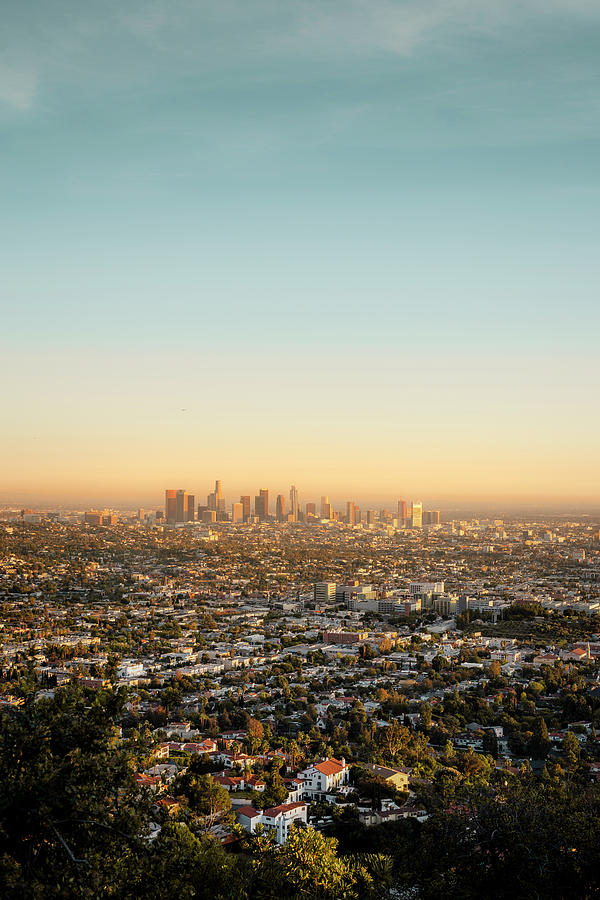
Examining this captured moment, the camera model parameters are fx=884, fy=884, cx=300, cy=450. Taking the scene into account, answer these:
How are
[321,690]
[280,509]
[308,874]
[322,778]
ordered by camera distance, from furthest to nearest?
1. [280,509]
2. [321,690]
3. [322,778]
4. [308,874]

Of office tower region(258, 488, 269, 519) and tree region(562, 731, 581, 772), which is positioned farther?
office tower region(258, 488, 269, 519)

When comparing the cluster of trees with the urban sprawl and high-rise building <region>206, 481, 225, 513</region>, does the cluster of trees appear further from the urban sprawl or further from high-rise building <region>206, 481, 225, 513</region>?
high-rise building <region>206, 481, 225, 513</region>

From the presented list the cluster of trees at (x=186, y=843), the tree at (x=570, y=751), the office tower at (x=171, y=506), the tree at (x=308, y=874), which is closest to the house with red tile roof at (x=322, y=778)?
the cluster of trees at (x=186, y=843)

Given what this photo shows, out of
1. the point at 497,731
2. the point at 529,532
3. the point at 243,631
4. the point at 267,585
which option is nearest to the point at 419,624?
the point at 243,631

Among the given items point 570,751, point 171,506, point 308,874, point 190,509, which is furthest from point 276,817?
point 190,509

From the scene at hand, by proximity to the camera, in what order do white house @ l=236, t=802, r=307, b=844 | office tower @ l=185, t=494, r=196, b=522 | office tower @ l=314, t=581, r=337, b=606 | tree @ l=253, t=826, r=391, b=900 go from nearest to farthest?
tree @ l=253, t=826, r=391, b=900, white house @ l=236, t=802, r=307, b=844, office tower @ l=314, t=581, r=337, b=606, office tower @ l=185, t=494, r=196, b=522

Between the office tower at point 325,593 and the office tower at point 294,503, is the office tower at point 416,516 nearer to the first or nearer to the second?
the office tower at point 294,503

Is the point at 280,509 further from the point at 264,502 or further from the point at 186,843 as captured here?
the point at 186,843

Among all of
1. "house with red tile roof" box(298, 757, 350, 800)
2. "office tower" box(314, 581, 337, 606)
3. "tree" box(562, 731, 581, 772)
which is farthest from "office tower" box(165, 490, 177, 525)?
"house with red tile roof" box(298, 757, 350, 800)

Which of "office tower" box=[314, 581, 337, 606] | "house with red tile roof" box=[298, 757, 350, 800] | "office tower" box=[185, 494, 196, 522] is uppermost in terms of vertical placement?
"office tower" box=[185, 494, 196, 522]
